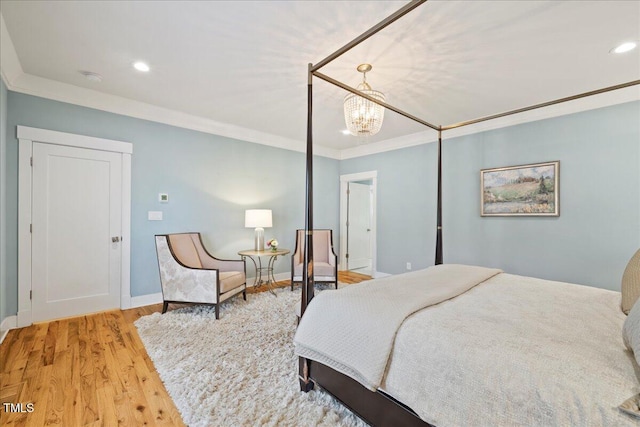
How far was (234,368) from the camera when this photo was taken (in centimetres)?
205

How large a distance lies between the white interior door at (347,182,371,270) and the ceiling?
2648mm

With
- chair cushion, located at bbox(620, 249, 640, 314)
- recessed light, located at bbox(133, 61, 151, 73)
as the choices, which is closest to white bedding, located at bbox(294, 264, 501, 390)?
chair cushion, located at bbox(620, 249, 640, 314)

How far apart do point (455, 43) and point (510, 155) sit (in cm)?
214

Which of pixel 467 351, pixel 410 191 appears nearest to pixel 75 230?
pixel 467 351

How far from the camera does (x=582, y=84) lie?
2.84 meters

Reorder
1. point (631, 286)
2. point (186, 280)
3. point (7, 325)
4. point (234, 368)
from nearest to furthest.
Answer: point (631, 286) → point (234, 368) → point (7, 325) → point (186, 280)

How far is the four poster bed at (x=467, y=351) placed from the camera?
0.89m

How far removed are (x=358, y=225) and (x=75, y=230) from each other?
15.0 ft

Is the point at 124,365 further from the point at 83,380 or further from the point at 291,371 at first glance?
the point at 291,371

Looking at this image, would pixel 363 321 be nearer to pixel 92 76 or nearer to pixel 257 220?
pixel 257 220

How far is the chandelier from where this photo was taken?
2.50 metres

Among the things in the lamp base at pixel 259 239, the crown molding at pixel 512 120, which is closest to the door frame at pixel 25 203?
the lamp base at pixel 259 239

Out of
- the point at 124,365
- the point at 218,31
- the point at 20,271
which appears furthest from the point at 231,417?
the point at 20,271

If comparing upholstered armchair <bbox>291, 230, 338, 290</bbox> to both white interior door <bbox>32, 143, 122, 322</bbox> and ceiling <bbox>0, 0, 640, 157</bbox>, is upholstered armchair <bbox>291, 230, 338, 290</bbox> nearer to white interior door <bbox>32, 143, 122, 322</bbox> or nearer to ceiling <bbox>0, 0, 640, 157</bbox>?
ceiling <bbox>0, 0, 640, 157</bbox>
